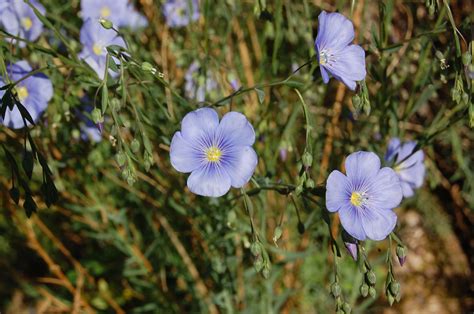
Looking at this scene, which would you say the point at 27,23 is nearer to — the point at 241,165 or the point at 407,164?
the point at 241,165

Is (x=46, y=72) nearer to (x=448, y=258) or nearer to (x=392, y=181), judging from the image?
(x=392, y=181)

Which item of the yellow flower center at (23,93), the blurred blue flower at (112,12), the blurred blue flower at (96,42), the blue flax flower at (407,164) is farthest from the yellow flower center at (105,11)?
the blue flax flower at (407,164)

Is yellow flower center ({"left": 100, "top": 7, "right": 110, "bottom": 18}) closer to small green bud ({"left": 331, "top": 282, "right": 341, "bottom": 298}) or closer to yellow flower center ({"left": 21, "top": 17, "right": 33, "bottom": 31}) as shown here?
yellow flower center ({"left": 21, "top": 17, "right": 33, "bottom": 31})

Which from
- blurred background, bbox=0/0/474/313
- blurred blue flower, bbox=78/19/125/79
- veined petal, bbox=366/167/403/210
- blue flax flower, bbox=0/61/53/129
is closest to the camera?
veined petal, bbox=366/167/403/210

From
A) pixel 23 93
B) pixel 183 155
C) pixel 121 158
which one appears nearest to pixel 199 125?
pixel 183 155

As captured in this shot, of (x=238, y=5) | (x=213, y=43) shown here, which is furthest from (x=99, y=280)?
(x=238, y=5)

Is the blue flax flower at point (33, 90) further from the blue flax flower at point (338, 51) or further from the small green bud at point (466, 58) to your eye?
the small green bud at point (466, 58)

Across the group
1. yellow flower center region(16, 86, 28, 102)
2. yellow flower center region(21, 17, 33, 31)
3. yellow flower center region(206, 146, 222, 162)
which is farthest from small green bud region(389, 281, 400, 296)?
yellow flower center region(21, 17, 33, 31)

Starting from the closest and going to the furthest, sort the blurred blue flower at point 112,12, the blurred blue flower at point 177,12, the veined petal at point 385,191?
the veined petal at point 385,191, the blurred blue flower at point 112,12, the blurred blue flower at point 177,12
